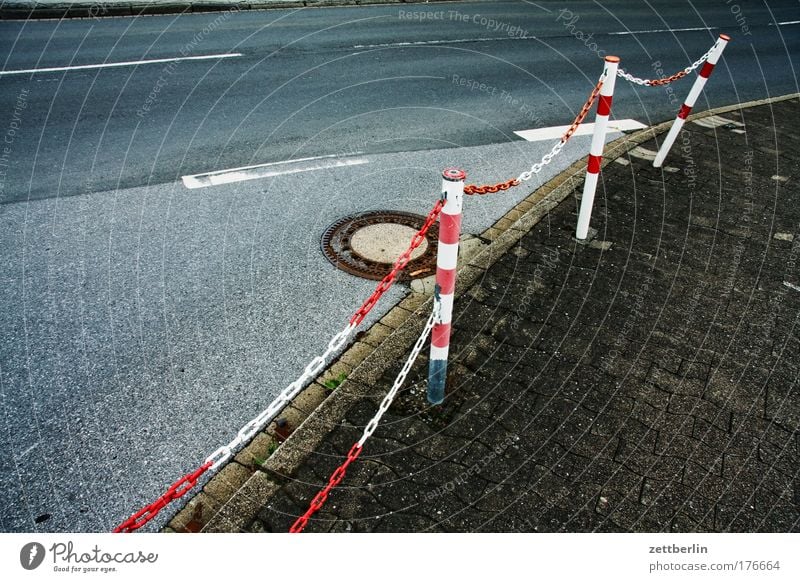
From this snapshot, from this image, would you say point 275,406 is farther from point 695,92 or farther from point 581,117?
point 695,92

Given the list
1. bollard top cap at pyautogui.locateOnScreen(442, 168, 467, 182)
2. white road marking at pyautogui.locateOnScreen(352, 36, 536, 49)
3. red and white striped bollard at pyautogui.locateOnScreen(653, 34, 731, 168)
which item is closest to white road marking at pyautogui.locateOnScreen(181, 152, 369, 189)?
red and white striped bollard at pyautogui.locateOnScreen(653, 34, 731, 168)

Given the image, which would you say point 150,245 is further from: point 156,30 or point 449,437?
point 156,30

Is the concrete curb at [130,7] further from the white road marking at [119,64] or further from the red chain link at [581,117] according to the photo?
the red chain link at [581,117]

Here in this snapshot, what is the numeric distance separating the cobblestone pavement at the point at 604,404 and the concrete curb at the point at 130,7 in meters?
11.5

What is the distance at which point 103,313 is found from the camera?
4738mm

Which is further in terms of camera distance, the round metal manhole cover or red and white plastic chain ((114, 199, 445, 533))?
the round metal manhole cover

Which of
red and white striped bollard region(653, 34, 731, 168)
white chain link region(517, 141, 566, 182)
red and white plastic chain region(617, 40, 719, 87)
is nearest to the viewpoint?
white chain link region(517, 141, 566, 182)

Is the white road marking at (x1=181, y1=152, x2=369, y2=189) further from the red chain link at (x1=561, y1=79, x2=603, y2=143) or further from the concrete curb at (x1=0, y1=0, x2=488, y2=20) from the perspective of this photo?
the concrete curb at (x1=0, y1=0, x2=488, y2=20)

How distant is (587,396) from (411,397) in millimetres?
1154

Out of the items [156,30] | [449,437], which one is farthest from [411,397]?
[156,30]

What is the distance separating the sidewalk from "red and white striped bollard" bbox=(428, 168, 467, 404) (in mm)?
13314

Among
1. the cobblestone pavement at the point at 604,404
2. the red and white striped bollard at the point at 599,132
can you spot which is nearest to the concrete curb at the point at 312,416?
the cobblestone pavement at the point at 604,404

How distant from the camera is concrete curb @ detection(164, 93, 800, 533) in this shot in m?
3.30

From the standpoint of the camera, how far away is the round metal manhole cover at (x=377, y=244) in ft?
17.8
